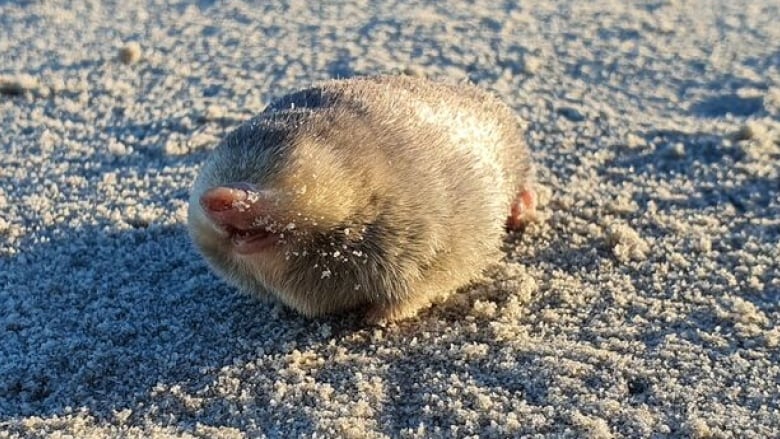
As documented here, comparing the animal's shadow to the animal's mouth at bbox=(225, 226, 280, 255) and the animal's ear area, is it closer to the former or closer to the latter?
the animal's mouth at bbox=(225, 226, 280, 255)

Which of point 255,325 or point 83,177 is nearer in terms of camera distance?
point 255,325

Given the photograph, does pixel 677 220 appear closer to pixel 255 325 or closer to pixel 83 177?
pixel 255 325

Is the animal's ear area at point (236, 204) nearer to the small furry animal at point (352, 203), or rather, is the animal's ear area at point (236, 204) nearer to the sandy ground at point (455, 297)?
the small furry animal at point (352, 203)

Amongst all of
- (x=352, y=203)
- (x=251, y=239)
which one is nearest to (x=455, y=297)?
(x=352, y=203)

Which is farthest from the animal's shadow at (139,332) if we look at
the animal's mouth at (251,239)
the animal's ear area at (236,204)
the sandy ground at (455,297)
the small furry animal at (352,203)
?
the animal's ear area at (236,204)

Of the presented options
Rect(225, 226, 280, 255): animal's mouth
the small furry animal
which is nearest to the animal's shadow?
the small furry animal

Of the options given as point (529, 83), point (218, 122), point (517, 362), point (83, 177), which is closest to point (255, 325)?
point (517, 362)
